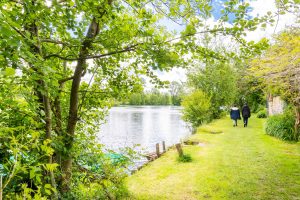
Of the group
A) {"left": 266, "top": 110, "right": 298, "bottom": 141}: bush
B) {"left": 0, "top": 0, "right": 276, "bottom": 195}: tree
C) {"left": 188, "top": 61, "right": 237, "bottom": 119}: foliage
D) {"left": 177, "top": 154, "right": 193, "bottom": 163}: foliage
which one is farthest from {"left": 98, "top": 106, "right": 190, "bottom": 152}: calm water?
{"left": 266, "top": 110, "right": 298, "bottom": 141}: bush

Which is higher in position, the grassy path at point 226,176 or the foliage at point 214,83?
the foliage at point 214,83

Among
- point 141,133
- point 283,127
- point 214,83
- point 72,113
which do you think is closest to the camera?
point 72,113

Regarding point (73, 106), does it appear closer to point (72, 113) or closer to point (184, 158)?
point (72, 113)

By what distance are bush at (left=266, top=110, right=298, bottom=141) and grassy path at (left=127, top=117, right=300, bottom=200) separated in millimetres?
1155

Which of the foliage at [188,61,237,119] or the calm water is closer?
the calm water

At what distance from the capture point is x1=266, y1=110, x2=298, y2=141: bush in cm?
1272

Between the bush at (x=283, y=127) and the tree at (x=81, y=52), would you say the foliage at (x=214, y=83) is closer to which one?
the bush at (x=283, y=127)

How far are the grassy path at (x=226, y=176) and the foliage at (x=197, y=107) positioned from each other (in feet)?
46.9

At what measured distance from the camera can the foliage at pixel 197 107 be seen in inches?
1020

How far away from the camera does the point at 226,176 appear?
7578mm

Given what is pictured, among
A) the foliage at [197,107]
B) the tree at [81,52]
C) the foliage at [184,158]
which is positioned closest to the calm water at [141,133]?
the foliage at [184,158]

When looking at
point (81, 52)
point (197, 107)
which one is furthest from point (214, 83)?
point (81, 52)

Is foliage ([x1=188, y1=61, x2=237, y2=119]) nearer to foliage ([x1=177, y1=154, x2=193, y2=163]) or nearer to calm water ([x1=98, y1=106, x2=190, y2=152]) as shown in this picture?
calm water ([x1=98, y1=106, x2=190, y2=152])

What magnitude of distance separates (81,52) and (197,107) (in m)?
23.2
